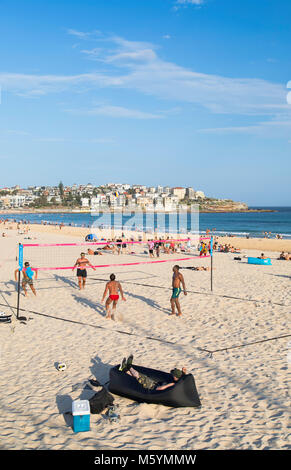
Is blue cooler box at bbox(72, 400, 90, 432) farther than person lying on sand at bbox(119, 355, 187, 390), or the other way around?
person lying on sand at bbox(119, 355, 187, 390)

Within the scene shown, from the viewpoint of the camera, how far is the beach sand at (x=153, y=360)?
4.70 metres

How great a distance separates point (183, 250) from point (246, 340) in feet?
56.5

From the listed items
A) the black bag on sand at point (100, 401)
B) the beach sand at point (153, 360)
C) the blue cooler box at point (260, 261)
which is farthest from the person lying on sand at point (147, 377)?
the blue cooler box at point (260, 261)

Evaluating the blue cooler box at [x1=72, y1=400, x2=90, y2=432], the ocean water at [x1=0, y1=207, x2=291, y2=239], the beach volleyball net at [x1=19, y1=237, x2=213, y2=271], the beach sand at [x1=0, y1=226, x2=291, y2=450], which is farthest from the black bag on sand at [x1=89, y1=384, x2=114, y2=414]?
the ocean water at [x1=0, y1=207, x2=291, y2=239]

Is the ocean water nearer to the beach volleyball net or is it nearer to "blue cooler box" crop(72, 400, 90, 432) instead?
the beach volleyball net

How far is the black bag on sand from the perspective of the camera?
5.14 meters

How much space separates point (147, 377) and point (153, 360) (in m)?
1.41

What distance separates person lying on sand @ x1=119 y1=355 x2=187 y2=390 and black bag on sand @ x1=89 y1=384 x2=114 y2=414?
456 mm

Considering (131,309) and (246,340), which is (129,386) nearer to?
(246,340)

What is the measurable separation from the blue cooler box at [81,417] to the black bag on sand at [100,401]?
0.36 meters

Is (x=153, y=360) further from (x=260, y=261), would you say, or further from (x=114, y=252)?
(x=114, y=252)

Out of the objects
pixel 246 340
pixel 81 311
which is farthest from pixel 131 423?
pixel 81 311

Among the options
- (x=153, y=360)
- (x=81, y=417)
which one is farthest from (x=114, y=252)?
(x=81, y=417)
